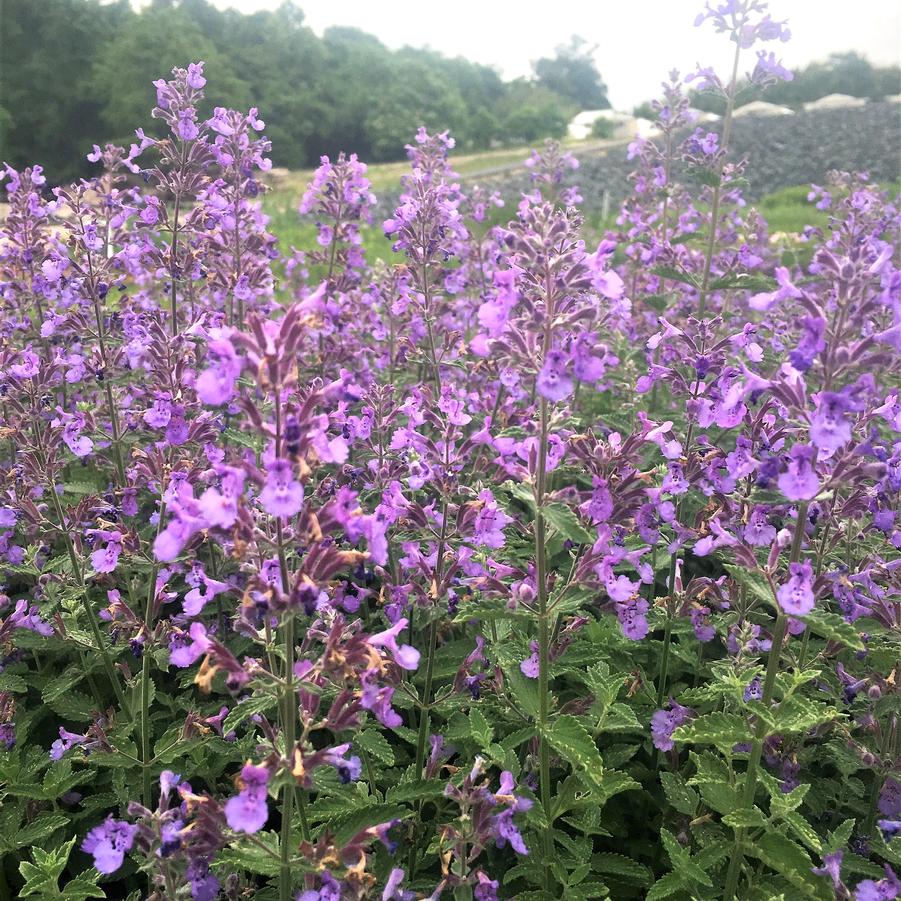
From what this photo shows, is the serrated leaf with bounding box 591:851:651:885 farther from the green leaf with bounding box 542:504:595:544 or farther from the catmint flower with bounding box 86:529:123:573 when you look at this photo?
the catmint flower with bounding box 86:529:123:573

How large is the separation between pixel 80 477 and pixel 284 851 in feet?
13.7

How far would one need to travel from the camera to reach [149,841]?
2.49m

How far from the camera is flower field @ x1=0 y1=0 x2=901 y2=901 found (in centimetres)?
250

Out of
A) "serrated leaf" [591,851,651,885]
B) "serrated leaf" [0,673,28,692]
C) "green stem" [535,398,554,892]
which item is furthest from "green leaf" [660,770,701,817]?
"serrated leaf" [0,673,28,692]

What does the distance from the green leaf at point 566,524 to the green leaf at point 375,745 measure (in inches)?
54.8

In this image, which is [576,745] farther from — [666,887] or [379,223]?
[379,223]

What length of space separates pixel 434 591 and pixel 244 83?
39165mm

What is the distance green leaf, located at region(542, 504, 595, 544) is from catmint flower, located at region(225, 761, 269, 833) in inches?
49.3

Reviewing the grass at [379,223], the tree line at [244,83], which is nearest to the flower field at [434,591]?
the grass at [379,223]

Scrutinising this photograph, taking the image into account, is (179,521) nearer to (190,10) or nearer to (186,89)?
(186,89)

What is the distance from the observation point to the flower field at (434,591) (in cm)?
250

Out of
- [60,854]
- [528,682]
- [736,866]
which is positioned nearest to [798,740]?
[736,866]

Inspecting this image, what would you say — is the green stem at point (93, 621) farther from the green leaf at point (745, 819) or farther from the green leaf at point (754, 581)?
the green leaf at point (754, 581)

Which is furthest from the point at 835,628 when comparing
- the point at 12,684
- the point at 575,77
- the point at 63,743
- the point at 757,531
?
the point at 575,77
